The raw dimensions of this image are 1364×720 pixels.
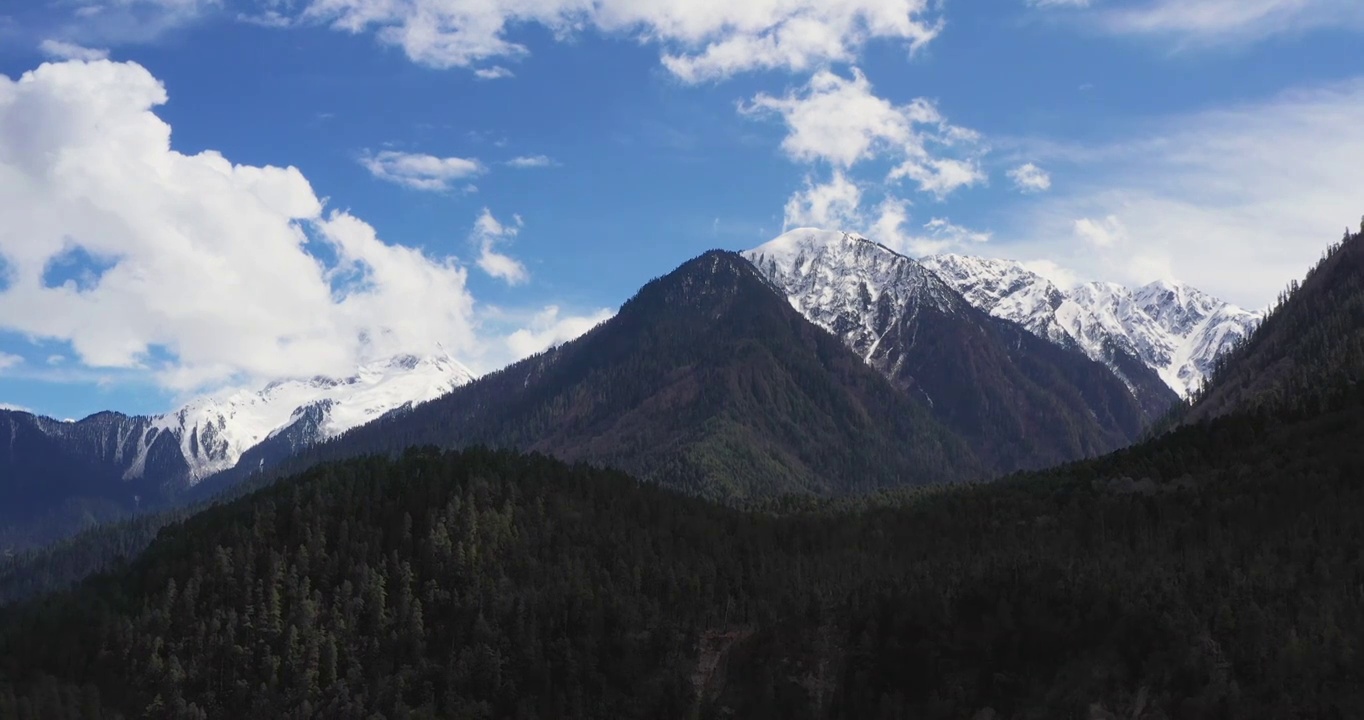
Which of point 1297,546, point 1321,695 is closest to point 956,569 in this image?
point 1297,546

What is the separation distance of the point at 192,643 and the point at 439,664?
4136 centimetres

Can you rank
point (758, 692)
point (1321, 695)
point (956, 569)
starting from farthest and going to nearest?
point (956, 569) < point (758, 692) < point (1321, 695)

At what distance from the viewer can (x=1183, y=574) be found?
6526 inches

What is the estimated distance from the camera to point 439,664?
194875mm

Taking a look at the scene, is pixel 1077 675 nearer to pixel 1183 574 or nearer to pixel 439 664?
pixel 1183 574

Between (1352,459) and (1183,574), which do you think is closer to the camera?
(1183,574)

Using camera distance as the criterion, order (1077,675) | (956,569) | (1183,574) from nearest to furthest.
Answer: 1. (1077,675)
2. (1183,574)
3. (956,569)

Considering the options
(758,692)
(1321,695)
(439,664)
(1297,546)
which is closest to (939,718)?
(758,692)

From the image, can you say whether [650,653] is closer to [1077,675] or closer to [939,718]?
[939,718]

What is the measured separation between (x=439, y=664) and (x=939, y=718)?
8068 cm

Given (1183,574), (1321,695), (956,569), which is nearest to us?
(1321,695)

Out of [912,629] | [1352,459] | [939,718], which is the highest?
[1352,459]

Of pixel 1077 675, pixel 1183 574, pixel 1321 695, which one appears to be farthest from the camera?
pixel 1183 574

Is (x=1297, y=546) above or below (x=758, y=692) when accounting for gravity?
above
